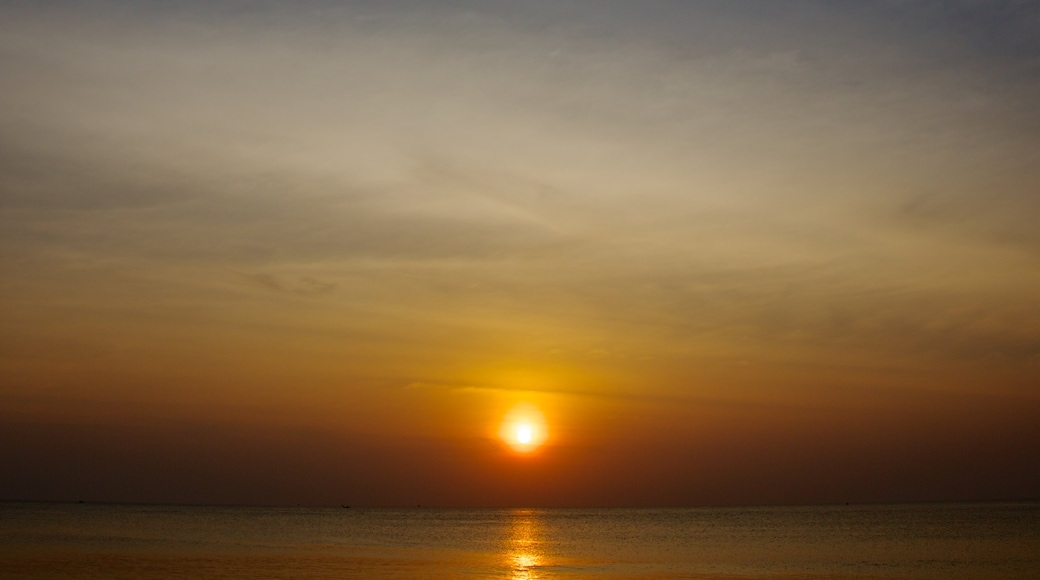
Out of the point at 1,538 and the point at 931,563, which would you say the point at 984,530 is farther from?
→ the point at 1,538

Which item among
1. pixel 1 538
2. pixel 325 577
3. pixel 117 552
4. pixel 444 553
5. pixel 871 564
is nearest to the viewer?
pixel 325 577

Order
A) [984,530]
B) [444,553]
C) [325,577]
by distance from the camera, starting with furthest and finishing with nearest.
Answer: [984,530]
[444,553]
[325,577]

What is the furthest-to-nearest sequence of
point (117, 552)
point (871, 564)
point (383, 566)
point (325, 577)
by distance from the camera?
point (117, 552), point (871, 564), point (383, 566), point (325, 577)

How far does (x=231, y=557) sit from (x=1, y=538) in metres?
35.0

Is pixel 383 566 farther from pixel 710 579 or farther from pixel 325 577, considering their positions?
pixel 710 579

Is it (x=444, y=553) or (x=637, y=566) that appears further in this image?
(x=444, y=553)

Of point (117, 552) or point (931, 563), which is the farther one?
point (117, 552)

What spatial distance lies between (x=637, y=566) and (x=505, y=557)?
1419cm

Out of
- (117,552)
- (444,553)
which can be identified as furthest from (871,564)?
(117,552)

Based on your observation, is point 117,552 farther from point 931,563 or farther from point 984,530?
point 984,530

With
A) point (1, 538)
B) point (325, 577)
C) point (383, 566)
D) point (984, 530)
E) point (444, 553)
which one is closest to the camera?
point (325, 577)

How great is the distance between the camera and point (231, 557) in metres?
68.6

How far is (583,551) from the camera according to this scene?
8312 centimetres

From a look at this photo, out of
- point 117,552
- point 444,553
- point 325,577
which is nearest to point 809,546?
point 444,553
